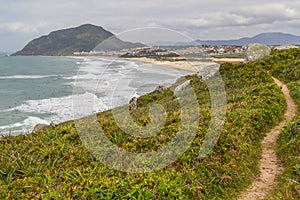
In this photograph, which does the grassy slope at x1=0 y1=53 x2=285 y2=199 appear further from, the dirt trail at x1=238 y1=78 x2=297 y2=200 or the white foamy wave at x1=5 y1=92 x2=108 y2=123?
the white foamy wave at x1=5 y1=92 x2=108 y2=123

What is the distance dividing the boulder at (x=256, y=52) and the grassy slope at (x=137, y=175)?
18.5m

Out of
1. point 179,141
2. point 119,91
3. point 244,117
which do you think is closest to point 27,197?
point 179,141

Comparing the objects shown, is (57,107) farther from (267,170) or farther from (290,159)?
(290,159)

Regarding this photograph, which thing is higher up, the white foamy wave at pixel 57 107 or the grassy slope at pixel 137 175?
the grassy slope at pixel 137 175

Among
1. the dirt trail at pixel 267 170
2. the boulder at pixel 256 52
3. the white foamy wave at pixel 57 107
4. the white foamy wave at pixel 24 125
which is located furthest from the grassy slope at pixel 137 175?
the white foamy wave at pixel 57 107

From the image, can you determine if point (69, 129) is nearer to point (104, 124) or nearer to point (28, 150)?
point (104, 124)

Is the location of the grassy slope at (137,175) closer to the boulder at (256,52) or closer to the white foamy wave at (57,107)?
the boulder at (256,52)

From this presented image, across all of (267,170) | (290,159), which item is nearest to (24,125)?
(267,170)

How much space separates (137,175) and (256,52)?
81.7 ft

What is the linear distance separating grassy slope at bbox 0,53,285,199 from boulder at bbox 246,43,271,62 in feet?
60.7

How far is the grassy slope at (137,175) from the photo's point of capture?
591 centimetres

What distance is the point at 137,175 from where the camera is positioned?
646cm

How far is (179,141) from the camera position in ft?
25.9

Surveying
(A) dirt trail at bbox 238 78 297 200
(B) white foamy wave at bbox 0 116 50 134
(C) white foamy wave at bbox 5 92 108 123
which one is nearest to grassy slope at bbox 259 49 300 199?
(A) dirt trail at bbox 238 78 297 200
